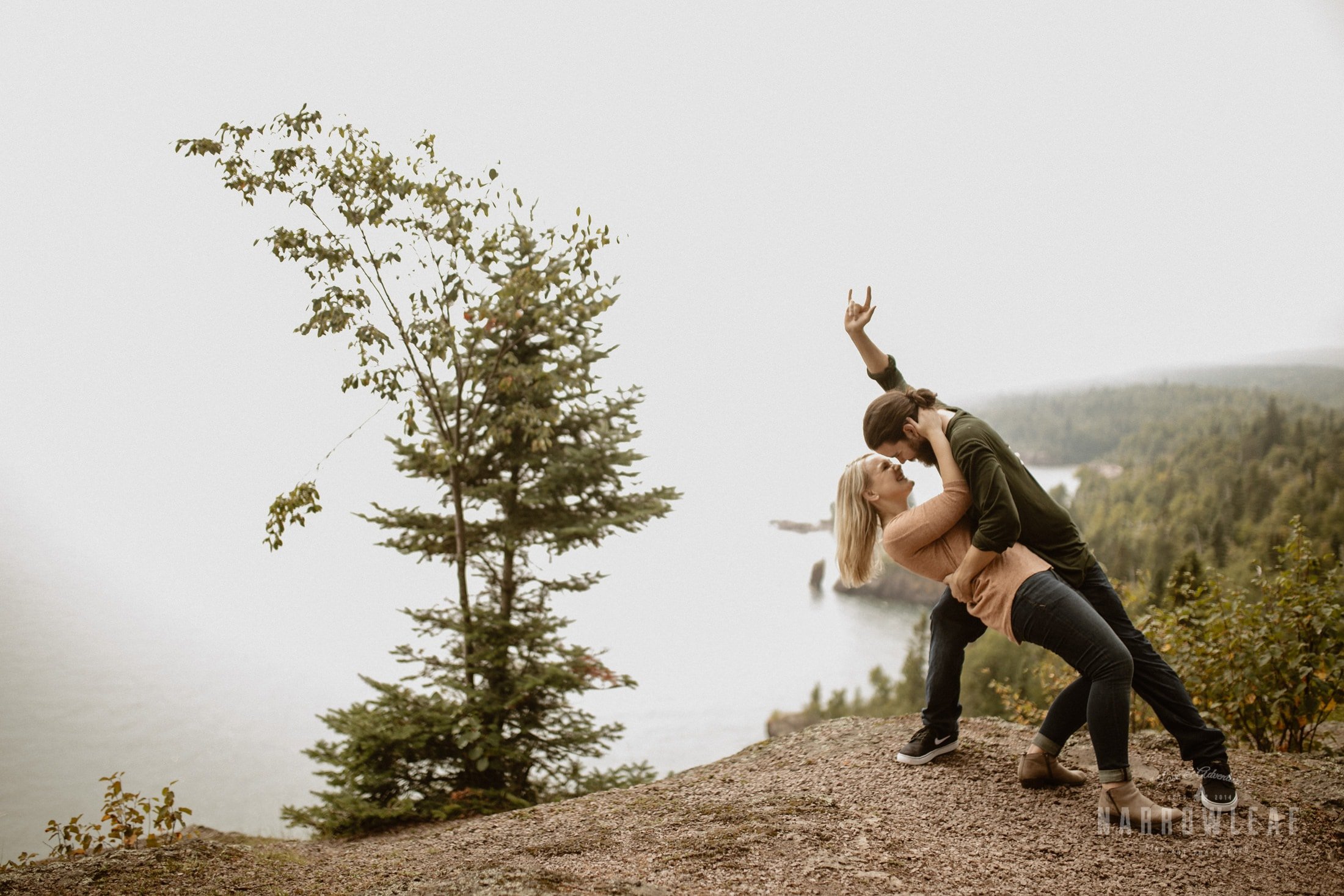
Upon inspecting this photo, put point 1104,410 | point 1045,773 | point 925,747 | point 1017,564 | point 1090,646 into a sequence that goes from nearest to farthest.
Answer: point 1090,646, point 1017,564, point 1045,773, point 925,747, point 1104,410

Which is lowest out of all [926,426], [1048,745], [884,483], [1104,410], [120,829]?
[120,829]

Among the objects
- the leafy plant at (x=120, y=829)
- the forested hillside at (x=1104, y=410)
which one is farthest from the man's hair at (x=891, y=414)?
the forested hillside at (x=1104, y=410)

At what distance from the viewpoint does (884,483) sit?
311cm

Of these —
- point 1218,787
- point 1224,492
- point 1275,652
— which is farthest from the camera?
Result: point 1224,492

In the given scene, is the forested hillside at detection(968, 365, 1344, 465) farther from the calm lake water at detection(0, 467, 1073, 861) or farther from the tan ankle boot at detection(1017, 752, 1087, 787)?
the tan ankle boot at detection(1017, 752, 1087, 787)

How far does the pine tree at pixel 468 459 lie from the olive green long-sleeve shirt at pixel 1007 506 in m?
3.86

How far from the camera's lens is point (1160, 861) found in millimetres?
2705

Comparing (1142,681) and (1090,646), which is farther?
(1142,681)

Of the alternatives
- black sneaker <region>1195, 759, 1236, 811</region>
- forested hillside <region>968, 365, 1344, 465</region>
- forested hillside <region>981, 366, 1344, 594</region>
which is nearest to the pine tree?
black sneaker <region>1195, 759, 1236, 811</region>

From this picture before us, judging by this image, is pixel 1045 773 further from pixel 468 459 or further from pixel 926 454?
pixel 468 459

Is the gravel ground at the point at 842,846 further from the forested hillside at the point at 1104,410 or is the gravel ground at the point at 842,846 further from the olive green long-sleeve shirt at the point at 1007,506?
the forested hillside at the point at 1104,410

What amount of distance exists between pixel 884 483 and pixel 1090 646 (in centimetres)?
88

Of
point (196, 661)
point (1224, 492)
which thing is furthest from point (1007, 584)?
point (1224, 492)

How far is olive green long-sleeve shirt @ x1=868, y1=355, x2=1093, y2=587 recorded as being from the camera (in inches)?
106
